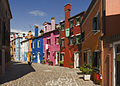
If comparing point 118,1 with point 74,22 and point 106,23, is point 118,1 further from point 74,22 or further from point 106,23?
point 74,22

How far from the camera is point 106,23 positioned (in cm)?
A: 820

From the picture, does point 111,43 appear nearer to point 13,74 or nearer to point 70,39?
point 13,74

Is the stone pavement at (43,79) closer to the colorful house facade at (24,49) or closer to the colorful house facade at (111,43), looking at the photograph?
the colorful house facade at (111,43)

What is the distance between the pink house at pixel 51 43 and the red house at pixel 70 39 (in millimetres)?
1761

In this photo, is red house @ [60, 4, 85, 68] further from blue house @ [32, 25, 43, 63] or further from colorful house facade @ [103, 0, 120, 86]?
colorful house facade @ [103, 0, 120, 86]

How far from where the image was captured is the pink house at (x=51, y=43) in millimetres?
24547

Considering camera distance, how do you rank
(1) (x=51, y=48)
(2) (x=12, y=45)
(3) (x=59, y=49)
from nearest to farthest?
(3) (x=59, y=49) < (1) (x=51, y=48) < (2) (x=12, y=45)

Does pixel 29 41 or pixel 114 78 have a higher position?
pixel 29 41

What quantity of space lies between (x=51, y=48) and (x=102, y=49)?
58.8 ft

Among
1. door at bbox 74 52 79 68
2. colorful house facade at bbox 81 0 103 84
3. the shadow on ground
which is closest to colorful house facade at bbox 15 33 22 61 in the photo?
the shadow on ground

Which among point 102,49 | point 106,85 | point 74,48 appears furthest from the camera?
point 74,48

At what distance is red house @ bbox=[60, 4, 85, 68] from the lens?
19641 mm

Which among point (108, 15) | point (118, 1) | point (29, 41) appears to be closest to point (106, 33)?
point (108, 15)

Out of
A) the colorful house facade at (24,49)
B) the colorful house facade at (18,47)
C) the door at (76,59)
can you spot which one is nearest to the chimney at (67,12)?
the door at (76,59)
